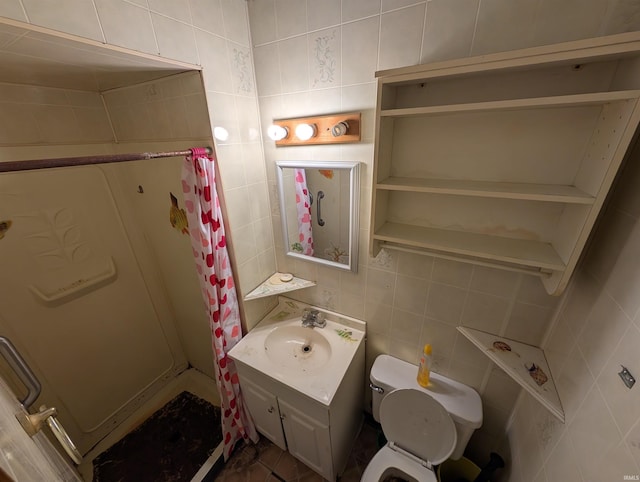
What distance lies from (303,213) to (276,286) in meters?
0.50

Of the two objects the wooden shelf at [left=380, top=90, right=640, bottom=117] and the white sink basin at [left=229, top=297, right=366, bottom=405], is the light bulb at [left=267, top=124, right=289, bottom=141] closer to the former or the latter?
the wooden shelf at [left=380, top=90, right=640, bottom=117]

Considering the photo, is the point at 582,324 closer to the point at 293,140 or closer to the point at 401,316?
the point at 401,316

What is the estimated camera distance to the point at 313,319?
1.58 meters

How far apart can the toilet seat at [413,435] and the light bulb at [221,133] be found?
1484mm

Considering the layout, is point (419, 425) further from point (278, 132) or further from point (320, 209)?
point (278, 132)

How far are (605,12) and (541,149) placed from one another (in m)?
0.37

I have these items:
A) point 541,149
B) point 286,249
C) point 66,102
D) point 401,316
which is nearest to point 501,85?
point 541,149

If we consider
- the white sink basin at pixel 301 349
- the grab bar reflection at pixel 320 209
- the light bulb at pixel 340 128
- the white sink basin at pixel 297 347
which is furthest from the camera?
the white sink basin at pixel 297 347

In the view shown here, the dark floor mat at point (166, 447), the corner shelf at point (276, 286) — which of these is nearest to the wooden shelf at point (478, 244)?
the corner shelf at point (276, 286)

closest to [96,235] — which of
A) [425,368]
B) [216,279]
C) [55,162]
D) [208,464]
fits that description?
[216,279]

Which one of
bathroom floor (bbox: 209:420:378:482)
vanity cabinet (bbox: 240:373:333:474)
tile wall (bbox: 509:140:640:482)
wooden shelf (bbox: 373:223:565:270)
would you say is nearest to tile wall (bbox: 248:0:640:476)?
tile wall (bbox: 509:140:640:482)

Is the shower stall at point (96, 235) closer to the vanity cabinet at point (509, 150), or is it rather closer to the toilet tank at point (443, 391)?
the vanity cabinet at point (509, 150)

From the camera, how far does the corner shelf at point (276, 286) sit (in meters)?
1.50

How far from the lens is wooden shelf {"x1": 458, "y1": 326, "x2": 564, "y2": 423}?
867mm
